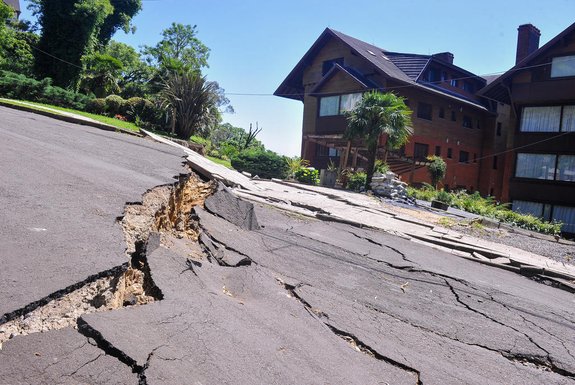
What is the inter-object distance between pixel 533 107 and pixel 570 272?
17.0 meters

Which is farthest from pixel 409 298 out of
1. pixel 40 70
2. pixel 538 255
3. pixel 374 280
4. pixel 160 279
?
pixel 40 70

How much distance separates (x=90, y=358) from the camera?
1884 mm

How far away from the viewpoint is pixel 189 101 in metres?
19.5

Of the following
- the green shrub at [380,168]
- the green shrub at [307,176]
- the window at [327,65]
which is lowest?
the green shrub at [307,176]

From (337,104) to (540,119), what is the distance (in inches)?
419

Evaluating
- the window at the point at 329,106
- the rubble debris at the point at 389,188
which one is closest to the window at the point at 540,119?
the rubble debris at the point at 389,188

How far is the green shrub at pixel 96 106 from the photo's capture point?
806 inches

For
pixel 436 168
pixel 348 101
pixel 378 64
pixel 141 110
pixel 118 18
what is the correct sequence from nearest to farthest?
pixel 436 168, pixel 141 110, pixel 378 64, pixel 348 101, pixel 118 18

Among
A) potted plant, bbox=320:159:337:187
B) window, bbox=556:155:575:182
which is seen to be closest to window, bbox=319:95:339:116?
potted plant, bbox=320:159:337:187

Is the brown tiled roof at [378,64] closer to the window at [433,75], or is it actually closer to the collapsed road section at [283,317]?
the window at [433,75]

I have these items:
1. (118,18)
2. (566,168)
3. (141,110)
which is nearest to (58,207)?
(141,110)

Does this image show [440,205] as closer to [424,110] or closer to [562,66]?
[562,66]

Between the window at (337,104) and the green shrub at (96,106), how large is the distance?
1260cm

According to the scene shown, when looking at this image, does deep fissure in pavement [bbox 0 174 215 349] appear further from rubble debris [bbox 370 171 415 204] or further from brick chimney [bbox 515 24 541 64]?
brick chimney [bbox 515 24 541 64]
